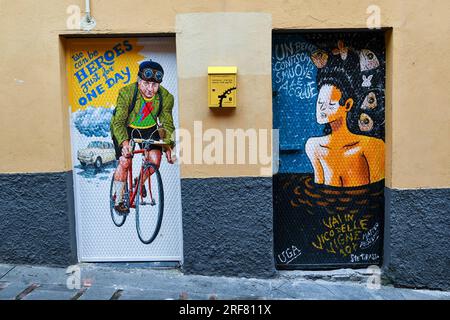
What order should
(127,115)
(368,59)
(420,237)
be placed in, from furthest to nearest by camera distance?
(127,115) < (368,59) < (420,237)

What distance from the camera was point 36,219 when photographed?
4727mm


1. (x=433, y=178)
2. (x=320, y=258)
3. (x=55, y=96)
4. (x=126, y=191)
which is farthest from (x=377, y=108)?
(x=55, y=96)

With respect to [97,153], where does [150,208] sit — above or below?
below

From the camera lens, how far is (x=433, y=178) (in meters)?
4.57

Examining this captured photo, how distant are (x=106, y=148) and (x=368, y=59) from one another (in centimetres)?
290

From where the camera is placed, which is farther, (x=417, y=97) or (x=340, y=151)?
(x=340, y=151)

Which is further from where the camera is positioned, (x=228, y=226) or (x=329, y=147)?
(x=329, y=147)

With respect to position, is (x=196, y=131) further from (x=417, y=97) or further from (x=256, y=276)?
(x=417, y=97)

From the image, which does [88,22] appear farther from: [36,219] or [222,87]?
[36,219]

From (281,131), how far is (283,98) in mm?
345

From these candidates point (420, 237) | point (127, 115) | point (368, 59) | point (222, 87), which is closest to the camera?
point (222, 87)

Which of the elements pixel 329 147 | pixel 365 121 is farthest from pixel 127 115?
pixel 365 121

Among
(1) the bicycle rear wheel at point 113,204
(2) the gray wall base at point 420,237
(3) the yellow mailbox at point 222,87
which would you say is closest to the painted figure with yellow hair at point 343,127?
(2) the gray wall base at point 420,237

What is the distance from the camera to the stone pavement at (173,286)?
14.1 feet
